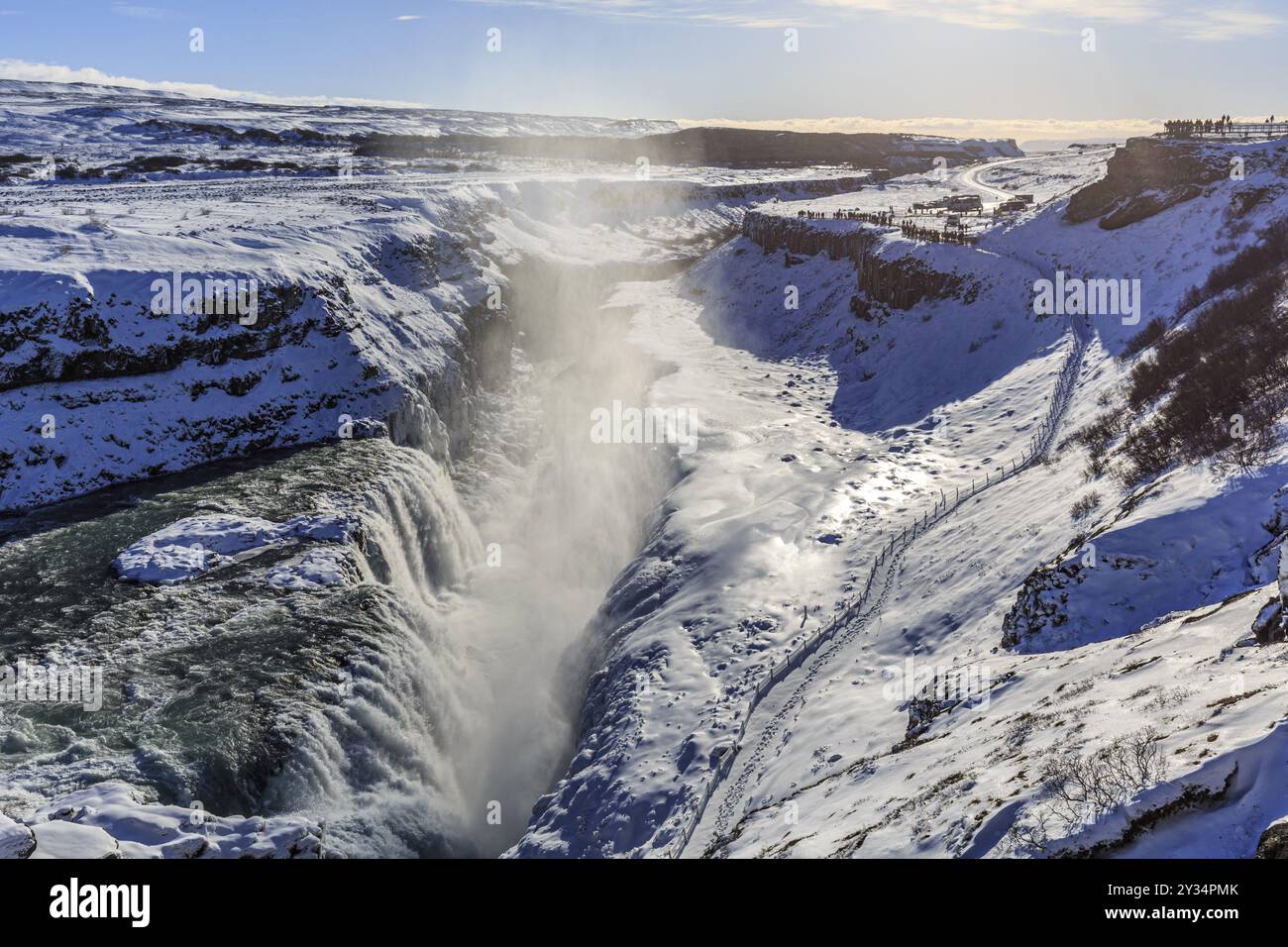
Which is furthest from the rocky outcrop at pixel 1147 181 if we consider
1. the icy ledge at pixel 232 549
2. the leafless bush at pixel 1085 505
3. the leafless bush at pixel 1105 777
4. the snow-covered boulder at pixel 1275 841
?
the snow-covered boulder at pixel 1275 841

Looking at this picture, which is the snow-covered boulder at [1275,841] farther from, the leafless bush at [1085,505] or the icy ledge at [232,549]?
the icy ledge at [232,549]

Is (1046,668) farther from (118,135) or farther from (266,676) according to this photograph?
(118,135)

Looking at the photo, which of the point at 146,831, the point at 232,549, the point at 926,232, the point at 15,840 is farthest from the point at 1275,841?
the point at 926,232

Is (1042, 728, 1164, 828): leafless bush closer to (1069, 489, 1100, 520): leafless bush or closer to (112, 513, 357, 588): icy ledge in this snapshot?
(1069, 489, 1100, 520): leafless bush

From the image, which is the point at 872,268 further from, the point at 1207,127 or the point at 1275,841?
the point at 1275,841

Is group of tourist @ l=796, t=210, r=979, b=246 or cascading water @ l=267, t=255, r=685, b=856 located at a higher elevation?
group of tourist @ l=796, t=210, r=979, b=246

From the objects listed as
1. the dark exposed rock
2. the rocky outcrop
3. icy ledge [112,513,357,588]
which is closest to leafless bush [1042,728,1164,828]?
icy ledge [112,513,357,588]
